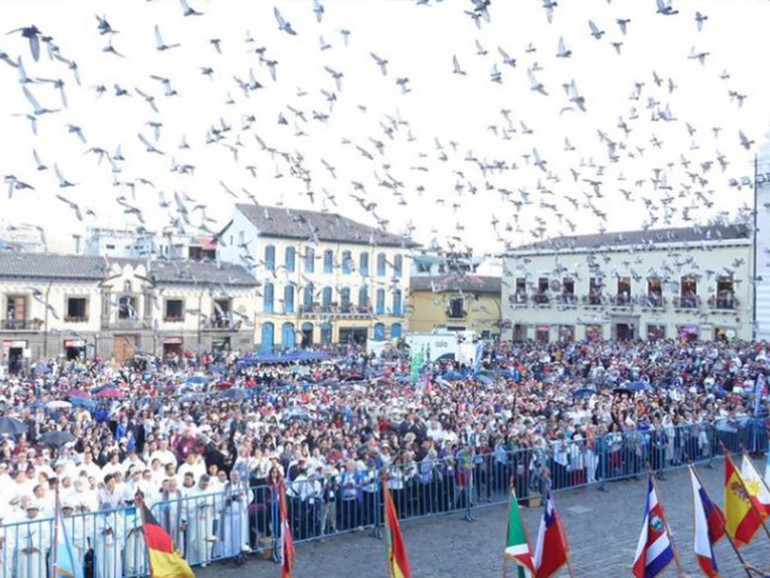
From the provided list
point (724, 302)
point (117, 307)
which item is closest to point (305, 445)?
point (117, 307)

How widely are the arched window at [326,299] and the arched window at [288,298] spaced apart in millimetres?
2124

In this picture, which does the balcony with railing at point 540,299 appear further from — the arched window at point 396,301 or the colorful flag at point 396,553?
the colorful flag at point 396,553

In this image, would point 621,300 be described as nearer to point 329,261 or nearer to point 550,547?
point 329,261

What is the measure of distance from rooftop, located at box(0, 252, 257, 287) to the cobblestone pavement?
3219 cm

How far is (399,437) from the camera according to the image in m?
14.6

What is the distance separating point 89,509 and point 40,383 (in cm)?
1600

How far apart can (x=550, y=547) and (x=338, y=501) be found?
4151 mm

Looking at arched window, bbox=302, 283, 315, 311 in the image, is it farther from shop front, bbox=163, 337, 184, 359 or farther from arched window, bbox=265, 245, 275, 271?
shop front, bbox=163, 337, 184, 359

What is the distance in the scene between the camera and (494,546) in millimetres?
10781

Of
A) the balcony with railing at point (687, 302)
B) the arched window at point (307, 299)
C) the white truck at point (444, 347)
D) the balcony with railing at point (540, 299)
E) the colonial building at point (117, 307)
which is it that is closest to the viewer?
the white truck at point (444, 347)

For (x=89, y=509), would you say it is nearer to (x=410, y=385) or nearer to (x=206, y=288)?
(x=410, y=385)

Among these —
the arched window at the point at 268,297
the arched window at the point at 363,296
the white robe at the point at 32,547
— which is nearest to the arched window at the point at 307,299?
the arched window at the point at 268,297

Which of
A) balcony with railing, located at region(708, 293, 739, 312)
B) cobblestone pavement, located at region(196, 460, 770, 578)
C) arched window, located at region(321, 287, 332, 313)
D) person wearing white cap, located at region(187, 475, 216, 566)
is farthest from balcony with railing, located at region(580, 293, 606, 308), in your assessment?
person wearing white cap, located at region(187, 475, 216, 566)

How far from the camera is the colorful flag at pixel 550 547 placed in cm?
756
